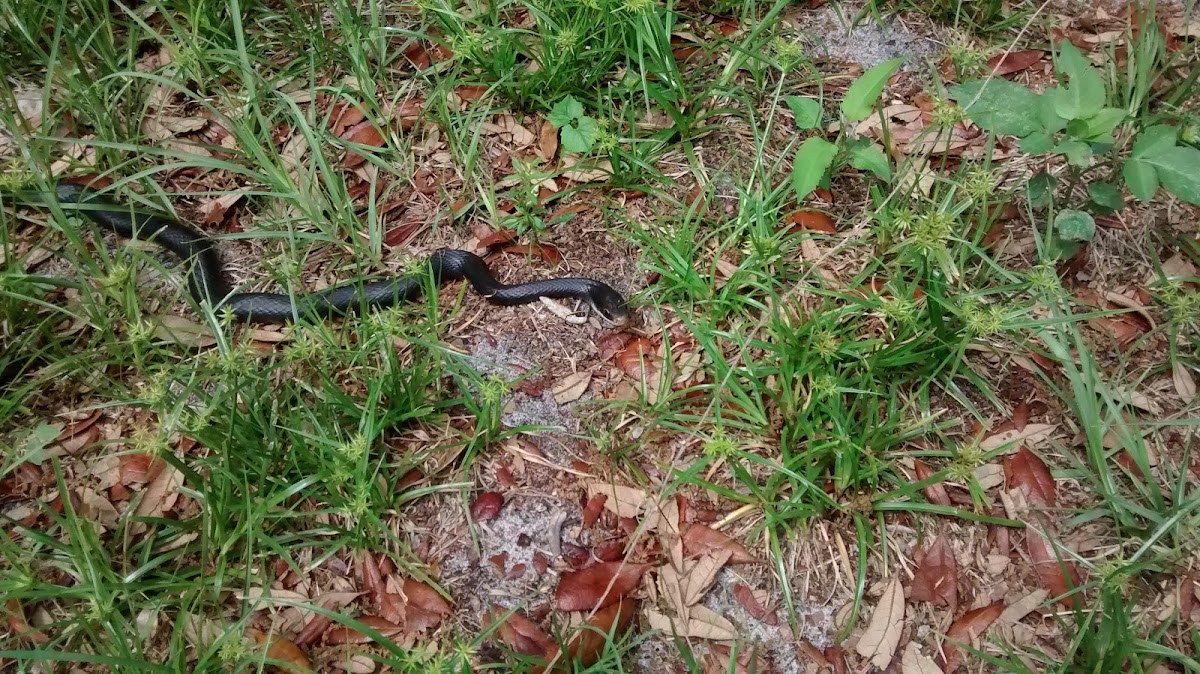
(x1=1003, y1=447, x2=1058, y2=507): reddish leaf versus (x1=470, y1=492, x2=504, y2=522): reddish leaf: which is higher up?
(x1=1003, y1=447, x2=1058, y2=507): reddish leaf

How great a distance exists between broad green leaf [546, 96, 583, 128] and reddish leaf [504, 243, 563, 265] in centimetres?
62

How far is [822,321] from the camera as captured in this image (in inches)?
115

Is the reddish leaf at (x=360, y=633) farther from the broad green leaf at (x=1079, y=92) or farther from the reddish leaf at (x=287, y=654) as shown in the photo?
the broad green leaf at (x=1079, y=92)

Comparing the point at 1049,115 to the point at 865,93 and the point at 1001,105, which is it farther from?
the point at 865,93

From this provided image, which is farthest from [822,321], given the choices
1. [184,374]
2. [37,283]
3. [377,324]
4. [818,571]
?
[37,283]

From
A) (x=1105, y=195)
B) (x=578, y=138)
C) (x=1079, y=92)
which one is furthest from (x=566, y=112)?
(x=1105, y=195)

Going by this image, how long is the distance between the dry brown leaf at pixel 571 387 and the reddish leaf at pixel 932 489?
143 centimetres

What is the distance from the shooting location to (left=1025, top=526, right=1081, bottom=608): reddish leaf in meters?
2.57

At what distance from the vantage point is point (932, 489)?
2.80 m

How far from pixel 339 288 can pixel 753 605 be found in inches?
92.9

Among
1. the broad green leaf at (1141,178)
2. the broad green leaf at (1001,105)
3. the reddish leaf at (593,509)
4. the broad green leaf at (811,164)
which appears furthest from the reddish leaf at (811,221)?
the reddish leaf at (593,509)

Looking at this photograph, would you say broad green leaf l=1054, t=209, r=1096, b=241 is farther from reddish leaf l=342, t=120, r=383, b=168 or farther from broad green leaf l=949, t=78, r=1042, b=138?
reddish leaf l=342, t=120, r=383, b=168

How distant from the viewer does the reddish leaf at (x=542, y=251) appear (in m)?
3.56

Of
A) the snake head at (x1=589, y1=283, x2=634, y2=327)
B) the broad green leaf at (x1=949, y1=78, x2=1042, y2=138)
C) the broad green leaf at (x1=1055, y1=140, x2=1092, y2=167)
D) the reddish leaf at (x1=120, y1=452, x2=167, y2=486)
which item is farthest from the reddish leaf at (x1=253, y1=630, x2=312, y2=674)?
the broad green leaf at (x1=1055, y1=140, x2=1092, y2=167)
